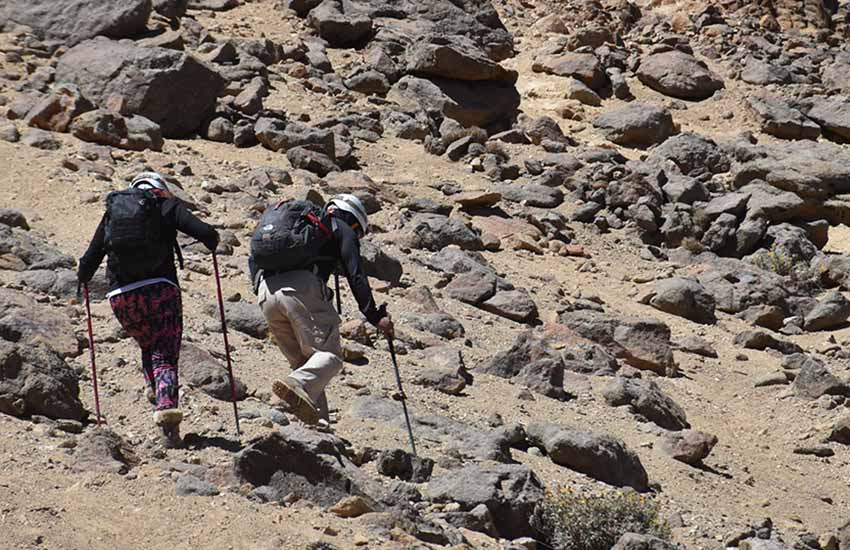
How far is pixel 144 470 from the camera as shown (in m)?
6.50

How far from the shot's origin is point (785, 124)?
2452 cm

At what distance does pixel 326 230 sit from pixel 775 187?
14.9 metres

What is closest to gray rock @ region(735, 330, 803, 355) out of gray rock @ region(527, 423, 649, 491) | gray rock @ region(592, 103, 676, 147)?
gray rock @ region(527, 423, 649, 491)

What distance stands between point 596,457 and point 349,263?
2693 mm

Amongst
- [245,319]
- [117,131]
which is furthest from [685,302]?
[117,131]

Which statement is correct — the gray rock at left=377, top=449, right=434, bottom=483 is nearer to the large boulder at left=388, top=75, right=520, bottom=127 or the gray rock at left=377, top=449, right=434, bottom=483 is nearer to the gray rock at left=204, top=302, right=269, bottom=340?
the gray rock at left=204, top=302, right=269, bottom=340

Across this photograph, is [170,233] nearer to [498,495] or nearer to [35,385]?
[35,385]

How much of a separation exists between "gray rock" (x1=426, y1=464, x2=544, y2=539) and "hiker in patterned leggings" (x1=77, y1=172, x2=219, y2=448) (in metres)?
1.60

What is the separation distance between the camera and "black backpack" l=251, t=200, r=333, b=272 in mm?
7309

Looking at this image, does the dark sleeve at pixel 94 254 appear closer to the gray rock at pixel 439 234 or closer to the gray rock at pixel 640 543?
the gray rock at pixel 640 543

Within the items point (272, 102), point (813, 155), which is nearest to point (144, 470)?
point (272, 102)

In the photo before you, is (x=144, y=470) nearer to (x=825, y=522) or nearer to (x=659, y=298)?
(x=825, y=522)

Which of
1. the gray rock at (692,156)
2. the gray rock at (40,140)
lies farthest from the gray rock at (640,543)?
the gray rock at (692,156)

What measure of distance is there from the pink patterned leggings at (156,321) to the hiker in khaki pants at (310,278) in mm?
583
